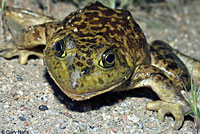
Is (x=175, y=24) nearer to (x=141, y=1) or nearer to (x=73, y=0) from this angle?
(x=141, y=1)

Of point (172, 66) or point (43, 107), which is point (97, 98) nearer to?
point (43, 107)

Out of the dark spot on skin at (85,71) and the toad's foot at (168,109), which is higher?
the dark spot on skin at (85,71)

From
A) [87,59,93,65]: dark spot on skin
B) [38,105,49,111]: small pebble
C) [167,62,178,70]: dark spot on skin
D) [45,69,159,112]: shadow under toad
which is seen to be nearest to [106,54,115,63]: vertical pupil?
[87,59,93,65]: dark spot on skin

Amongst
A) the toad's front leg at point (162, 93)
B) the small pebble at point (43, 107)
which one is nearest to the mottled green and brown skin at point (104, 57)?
the toad's front leg at point (162, 93)

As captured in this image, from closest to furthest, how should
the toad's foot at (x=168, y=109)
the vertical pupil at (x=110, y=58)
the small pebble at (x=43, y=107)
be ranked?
the vertical pupil at (x=110, y=58), the small pebble at (x=43, y=107), the toad's foot at (x=168, y=109)

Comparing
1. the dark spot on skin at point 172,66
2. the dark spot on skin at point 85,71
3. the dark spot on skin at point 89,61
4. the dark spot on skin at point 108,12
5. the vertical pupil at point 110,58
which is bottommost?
the dark spot on skin at point 85,71

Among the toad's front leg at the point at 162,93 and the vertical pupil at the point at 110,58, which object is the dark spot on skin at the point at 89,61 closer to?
the vertical pupil at the point at 110,58

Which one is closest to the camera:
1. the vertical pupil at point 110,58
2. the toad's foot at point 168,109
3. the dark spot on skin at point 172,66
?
the vertical pupil at point 110,58

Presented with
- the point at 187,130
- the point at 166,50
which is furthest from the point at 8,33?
the point at 187,130

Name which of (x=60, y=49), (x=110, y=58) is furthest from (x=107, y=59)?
(x=60, y=49)
